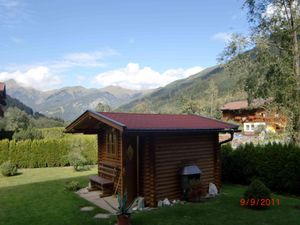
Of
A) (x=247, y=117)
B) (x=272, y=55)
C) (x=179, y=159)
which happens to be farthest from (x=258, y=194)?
(x=247, y=117)

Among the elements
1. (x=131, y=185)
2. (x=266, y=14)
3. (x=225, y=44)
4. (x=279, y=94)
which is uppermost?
(x=266, y=14)

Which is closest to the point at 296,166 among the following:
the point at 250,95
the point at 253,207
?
the point at 253,207

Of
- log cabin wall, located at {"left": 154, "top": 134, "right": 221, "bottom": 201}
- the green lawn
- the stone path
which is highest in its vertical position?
log cabin wall, located at {"left": 154, "top": 134, "right": 221, "bottom": 201}

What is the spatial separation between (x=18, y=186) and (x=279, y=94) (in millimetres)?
13893

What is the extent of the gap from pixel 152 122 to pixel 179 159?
1793mm

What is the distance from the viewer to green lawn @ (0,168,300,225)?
9.06 m

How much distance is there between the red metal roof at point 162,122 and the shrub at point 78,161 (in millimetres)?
9576

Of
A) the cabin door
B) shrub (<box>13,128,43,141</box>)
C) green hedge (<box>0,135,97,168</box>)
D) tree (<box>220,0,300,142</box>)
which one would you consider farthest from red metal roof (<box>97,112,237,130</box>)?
shrub (<box>13,128,43,141</box>)

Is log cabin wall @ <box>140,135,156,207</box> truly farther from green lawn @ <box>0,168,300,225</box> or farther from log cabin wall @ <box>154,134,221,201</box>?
green lawn @ <box>0,168,300,225</box>

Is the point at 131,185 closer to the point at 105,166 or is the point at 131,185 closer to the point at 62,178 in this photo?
the point at 105,166

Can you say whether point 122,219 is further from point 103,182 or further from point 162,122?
point 162,122

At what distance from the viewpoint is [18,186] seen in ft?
49.8

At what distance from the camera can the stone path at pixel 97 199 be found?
35.7ft

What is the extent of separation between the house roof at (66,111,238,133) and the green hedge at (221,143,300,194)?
2.10 metres
